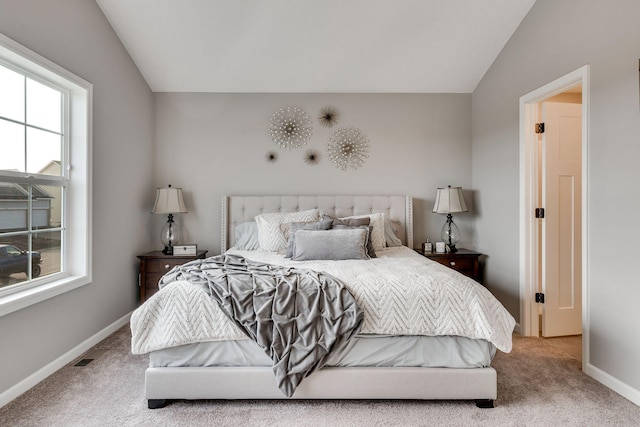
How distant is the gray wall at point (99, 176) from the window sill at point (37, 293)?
6 cm

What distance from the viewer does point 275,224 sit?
3469mm

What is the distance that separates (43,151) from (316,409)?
103 inches

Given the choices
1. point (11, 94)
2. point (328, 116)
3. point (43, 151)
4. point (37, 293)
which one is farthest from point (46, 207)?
point (328, 116)

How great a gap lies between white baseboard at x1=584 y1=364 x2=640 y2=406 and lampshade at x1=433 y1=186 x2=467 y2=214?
5.77ft

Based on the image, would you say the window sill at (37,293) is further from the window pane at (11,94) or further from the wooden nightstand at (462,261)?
Answer: the wooden nightstand at (462,261)

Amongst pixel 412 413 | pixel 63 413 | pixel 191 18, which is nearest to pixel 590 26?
pixel 412 413

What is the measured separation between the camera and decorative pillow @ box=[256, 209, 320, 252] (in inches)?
133

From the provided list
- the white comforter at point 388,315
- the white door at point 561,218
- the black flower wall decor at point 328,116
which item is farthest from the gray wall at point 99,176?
the white door at point 561,218

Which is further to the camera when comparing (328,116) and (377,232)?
(328,116)

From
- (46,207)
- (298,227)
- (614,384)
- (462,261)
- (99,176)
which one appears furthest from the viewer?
(462,261)

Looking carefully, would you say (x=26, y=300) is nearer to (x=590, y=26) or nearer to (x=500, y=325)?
(x=500, y=325)

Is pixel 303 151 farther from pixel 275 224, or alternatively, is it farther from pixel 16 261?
pixel 16 261

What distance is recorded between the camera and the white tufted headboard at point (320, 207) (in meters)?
3.88

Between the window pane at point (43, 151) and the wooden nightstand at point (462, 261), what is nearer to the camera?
the window pane at point (43, 151)
